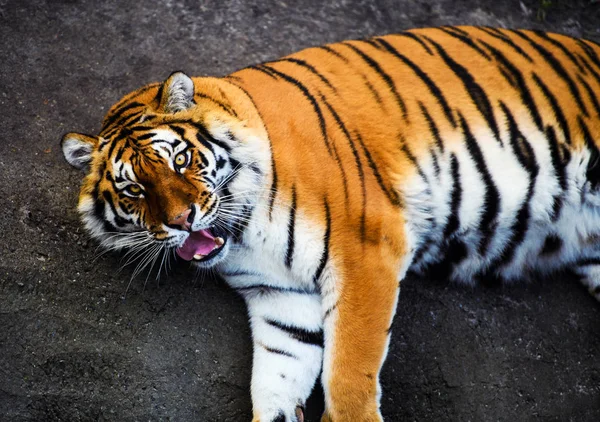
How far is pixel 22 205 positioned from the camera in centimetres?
221

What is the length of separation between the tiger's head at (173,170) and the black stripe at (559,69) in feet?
3.62

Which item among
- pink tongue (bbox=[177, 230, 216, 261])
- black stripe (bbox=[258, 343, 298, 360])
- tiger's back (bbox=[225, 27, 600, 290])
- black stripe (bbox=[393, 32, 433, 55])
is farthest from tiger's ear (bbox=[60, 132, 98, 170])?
black stripe (bbox=[393, 32, 433, 55])

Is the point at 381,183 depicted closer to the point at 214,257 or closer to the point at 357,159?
the point at 357,159

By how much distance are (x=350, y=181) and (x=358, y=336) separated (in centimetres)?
45

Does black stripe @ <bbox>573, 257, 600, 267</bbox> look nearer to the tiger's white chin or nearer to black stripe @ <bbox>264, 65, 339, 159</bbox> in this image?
black stripe @ <bbox>264, 65, 339, 159</bbox>

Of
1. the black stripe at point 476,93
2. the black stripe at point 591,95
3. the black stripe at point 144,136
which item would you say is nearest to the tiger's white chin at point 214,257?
the black stripe at point 144,136

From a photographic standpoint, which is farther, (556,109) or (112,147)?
(556,109)

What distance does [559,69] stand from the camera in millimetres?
2322

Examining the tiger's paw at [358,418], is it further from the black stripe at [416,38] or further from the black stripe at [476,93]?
the black stripe at [416,38]

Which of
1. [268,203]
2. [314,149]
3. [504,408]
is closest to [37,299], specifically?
[268,203]

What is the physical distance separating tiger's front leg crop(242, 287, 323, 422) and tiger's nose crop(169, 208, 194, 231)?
1.33 ft

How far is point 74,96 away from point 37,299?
0.87 m

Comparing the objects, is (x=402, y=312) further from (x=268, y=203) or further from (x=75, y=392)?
(x=75, y=392)

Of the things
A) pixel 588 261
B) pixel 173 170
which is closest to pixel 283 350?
pixel 173 170
